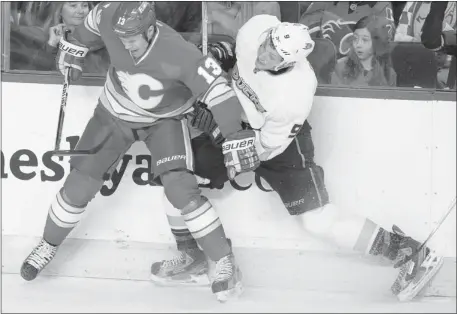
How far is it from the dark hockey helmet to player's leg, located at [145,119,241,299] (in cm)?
38

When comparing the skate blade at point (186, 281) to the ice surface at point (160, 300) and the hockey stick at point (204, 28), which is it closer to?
the ice surface at point (160, 300)

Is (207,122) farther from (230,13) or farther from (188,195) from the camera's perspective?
(230,13)

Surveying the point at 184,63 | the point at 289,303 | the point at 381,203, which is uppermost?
the point at 184,63

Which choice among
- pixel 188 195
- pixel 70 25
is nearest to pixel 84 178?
pixel 188 195

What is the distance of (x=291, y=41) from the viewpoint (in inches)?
129

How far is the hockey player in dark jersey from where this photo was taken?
3307 mm

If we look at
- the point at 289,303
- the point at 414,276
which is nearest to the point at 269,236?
the point at 289,303

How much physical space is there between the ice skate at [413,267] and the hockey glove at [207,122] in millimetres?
744

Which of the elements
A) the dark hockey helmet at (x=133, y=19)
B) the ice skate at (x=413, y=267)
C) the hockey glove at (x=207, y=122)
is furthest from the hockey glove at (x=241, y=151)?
the ice skate at (x=413, y=267)

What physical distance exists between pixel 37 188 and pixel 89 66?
1.61ft

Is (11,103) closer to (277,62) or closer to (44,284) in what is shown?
(44,284)

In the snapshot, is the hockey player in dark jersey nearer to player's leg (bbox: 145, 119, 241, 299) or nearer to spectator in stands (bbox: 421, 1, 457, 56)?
player's leg (bbox: 145, 119, 241, 299)

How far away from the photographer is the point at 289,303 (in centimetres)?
359

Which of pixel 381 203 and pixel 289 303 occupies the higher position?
pixel 381 203
